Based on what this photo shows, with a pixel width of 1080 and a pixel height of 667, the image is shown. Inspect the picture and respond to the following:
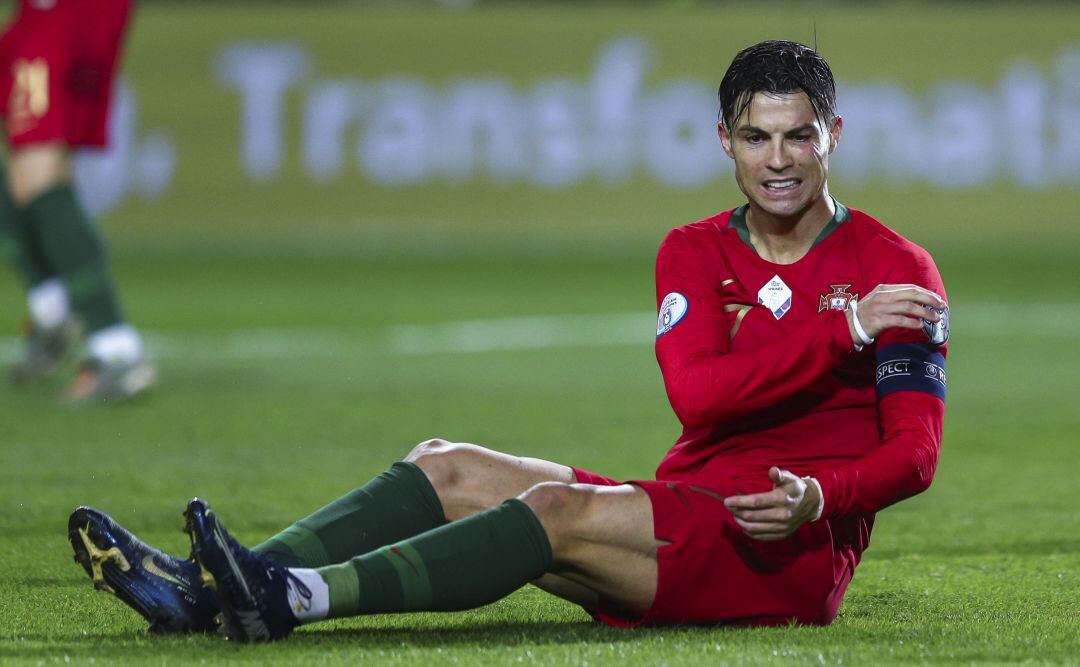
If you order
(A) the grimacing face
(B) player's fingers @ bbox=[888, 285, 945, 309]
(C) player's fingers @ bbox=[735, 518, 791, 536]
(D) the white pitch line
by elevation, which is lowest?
(D) the white pitch line

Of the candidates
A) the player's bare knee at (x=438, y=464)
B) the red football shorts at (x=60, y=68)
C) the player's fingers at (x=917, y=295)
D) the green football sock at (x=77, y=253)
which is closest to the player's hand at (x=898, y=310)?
the player's fingers at (x=917, y=295)

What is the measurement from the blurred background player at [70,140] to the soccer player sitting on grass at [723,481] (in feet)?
13.4

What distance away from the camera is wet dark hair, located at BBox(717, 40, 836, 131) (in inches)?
132

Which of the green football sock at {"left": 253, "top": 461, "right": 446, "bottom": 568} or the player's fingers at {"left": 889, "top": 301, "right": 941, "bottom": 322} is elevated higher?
the player's fingers at {"left": 889, "top": 301, "right": 941, "bottom": 322}

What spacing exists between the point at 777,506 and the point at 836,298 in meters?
0.57

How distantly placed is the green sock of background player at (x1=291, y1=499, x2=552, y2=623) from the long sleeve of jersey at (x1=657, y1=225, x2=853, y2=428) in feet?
1.45

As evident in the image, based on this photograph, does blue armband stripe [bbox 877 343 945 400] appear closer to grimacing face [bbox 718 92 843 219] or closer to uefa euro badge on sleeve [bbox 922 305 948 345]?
uefa euro badge on sleeve [bbox 922 305 948 345]

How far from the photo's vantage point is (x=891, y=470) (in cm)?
312

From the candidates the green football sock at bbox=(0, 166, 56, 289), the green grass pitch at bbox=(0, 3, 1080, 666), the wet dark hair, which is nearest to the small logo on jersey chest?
the wet dark hair

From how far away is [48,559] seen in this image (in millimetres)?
4051

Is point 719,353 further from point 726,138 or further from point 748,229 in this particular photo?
point 726,138

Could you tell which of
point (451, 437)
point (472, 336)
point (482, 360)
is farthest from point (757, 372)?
point (472, 336)

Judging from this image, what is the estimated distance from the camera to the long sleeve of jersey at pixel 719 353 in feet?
10.4

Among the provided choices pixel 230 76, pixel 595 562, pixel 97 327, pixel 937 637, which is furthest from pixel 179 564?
pixel 230 76
